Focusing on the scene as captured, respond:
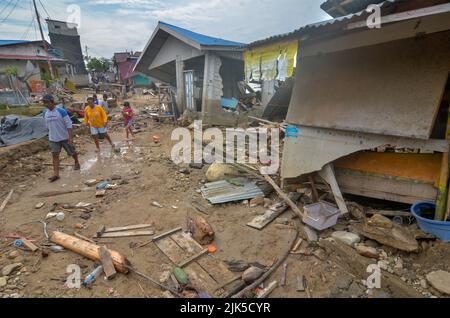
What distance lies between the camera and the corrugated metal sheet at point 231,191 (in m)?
5.26

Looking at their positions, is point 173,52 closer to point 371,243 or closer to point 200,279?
point 200,279

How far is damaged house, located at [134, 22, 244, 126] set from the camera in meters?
10.4

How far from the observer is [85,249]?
12.0ft

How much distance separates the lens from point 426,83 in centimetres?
348

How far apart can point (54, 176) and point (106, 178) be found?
52.1 inches

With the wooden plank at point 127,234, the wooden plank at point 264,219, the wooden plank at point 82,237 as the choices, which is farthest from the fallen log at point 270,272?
the wooden plank at point 82,237

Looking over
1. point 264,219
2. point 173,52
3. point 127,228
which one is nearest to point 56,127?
point 127,228

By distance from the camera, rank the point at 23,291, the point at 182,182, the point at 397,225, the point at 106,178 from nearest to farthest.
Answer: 1. the point at 23,291
2. the point at 397,225
3. the point at 182,182
4. the point at 106,178

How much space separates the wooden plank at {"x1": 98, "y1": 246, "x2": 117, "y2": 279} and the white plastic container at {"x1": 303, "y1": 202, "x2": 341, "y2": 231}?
3.04m

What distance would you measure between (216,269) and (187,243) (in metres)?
0.76

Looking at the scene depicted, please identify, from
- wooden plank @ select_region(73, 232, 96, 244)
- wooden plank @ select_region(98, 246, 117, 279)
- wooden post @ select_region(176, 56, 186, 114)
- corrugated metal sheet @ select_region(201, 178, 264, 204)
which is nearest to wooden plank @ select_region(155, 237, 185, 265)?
wooden plank @ select_region(98, 246, 117, 279)

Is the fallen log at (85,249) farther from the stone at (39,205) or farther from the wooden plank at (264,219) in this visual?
the wooden plank at (264,219)

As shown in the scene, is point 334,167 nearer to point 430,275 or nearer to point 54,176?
point 430,275
